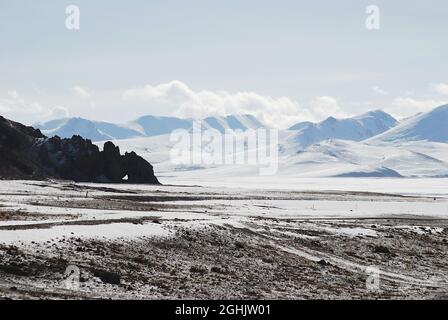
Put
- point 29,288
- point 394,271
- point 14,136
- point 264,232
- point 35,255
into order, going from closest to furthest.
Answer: point 29,288 → point 35,255 → point 394,271 → point 264,232 → point 14,136

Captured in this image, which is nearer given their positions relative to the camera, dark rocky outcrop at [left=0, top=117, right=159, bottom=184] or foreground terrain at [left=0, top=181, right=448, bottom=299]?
foreground terrain at [left=0, top=181, right=448, bottom=299]

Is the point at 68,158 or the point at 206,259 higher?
the point at 68,158

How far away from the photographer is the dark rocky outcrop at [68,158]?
148m

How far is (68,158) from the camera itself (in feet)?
525

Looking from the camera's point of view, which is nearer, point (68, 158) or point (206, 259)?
point (206, 259)

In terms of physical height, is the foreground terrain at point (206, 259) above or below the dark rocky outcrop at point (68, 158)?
below

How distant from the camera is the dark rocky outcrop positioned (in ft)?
484

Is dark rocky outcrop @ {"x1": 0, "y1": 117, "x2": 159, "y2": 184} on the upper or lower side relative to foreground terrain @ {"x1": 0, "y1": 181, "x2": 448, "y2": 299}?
upper

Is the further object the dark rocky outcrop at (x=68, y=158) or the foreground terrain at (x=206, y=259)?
the dark rocky outcrop at (x=68, y=158)
